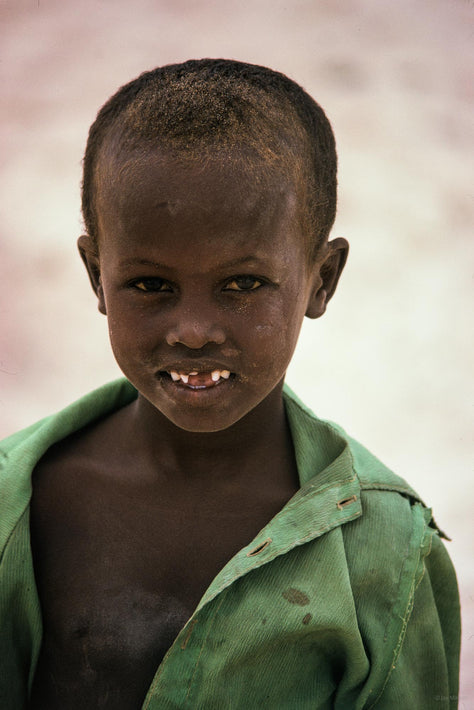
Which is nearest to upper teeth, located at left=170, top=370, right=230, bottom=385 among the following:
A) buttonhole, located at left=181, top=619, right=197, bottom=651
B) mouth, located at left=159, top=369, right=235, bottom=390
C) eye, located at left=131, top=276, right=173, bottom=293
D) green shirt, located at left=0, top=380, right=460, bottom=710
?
mouth, located at left=159, top=369, right=235, bottom=390

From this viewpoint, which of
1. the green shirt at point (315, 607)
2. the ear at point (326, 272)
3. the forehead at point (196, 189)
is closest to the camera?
the forehead at point (196, 189)

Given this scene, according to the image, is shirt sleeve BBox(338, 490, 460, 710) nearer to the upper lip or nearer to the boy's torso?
the boy's torso

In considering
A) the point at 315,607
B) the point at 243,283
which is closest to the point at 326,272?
the point at 243,283

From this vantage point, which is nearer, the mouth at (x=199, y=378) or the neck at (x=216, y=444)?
the mouth at (x=199, y=378)

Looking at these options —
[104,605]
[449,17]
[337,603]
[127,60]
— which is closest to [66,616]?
[104,605]

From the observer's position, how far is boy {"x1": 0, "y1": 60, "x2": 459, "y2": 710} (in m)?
1.13

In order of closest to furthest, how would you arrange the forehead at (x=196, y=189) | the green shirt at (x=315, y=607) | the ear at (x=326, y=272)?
the forehead at (x=196, y=189)
the green shirt at (x=315, y=607)
the ear at (x=326, y=272)

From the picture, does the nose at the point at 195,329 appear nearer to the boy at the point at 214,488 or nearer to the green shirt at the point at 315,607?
the boy at the point at 214,488

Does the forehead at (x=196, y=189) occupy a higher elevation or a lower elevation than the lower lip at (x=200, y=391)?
higher

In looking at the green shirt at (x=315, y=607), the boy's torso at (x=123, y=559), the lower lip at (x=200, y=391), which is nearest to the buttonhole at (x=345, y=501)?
the green shirt at (x=315, y=607)

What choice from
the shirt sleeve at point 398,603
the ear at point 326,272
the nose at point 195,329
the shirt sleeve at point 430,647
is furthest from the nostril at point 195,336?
the shirt sleeve at point 430,647

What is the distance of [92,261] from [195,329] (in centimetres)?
28

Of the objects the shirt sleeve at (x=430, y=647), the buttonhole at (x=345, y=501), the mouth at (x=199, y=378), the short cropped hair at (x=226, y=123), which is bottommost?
the shirt sleeve at (x=430, y=647)

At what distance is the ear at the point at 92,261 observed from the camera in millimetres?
1285
